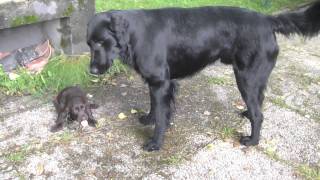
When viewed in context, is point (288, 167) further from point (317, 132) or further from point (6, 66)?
point (6, 66)

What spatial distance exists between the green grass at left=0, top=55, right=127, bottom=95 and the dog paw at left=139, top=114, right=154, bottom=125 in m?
1.07

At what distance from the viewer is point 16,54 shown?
579 centimetres

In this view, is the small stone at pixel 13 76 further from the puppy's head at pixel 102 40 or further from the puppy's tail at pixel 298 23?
the puppy's tail at pixel 298 23

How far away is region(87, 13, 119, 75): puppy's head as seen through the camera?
12.6ft

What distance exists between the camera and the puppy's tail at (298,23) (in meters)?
4.24

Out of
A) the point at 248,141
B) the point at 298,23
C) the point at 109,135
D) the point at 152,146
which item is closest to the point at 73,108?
the point at 109,135

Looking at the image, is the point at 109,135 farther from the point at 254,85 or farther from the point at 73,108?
the point at 254,85

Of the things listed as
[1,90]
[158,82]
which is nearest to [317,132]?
[158,82]

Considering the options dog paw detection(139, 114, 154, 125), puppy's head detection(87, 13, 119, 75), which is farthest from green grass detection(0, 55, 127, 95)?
puppy's head detection(87, 13, 119, 75)

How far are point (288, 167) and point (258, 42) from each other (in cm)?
119

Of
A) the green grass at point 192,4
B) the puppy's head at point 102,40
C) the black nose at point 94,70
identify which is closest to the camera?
the puppy's head at point 102,40

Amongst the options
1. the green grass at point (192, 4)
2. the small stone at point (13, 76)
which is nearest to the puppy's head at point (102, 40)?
the small stone at point (13, 76)

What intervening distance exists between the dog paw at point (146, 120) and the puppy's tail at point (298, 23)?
5.10 ft

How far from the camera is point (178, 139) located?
4691mm
